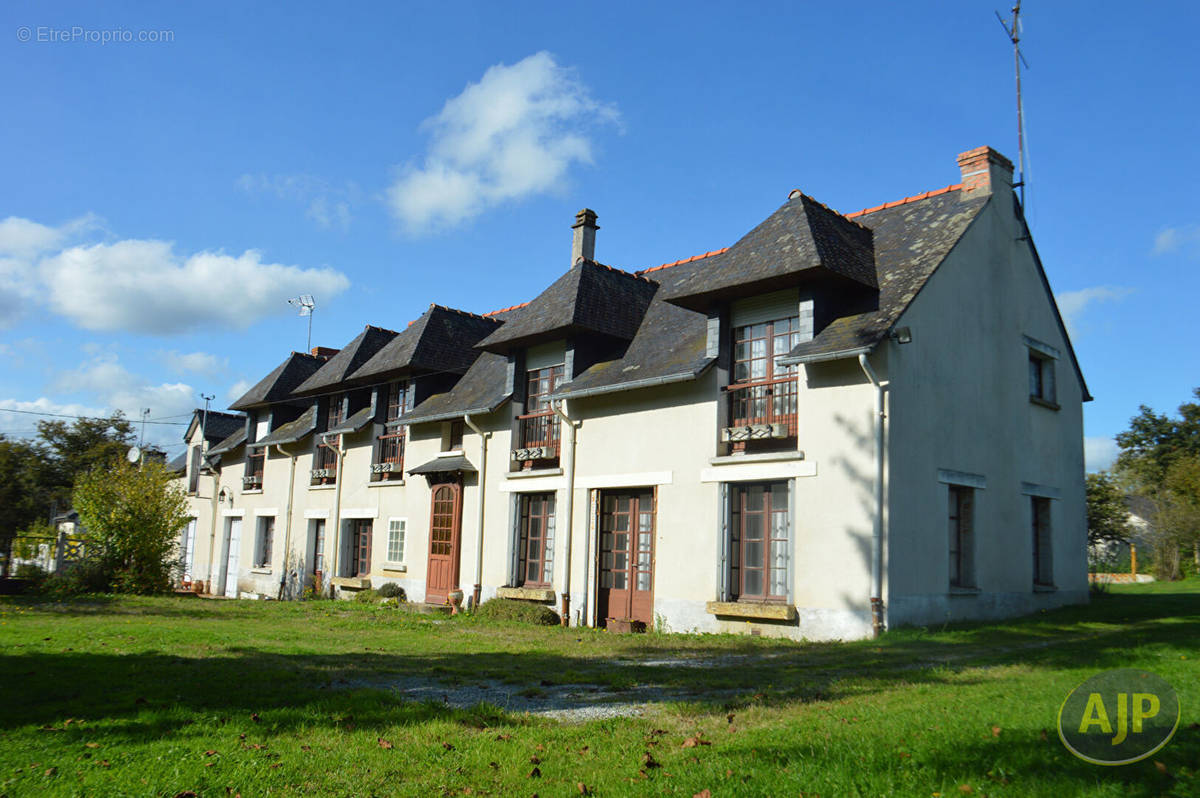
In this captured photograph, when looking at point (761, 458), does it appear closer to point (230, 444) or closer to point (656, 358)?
point (656, 358)

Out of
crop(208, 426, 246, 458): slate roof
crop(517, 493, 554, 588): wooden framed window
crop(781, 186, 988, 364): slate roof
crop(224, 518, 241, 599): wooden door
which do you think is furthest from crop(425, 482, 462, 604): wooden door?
crop(208, 426, 246, 458): slate roof

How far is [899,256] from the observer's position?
14891 millimetres

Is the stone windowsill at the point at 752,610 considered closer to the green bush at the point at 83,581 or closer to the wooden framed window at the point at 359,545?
the wooden framed window at the point at 359,545

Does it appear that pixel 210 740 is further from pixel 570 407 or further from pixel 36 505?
pixel 36 505

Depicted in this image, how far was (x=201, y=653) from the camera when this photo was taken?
34.9 feet

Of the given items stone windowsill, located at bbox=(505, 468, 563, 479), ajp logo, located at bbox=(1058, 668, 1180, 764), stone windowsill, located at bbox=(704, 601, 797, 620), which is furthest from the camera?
stone windowsill, located at bbox=(505, 468, 563, 479)

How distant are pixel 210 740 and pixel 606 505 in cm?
1151

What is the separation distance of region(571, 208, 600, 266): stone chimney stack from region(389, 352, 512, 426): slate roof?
10.2 feet

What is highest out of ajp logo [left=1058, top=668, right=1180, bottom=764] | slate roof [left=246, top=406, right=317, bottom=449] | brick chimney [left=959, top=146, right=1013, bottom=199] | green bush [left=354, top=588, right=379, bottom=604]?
brick chimney [left=959, top=146, right=1013, bottom=199]

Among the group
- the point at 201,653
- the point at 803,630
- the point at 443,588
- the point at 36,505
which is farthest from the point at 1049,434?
the point at 36,505

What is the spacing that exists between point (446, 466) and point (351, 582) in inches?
200

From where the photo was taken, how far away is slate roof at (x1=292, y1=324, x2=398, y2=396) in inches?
1012

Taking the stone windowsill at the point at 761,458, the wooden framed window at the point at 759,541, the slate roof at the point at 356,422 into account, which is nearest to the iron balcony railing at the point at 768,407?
the stone windowsill at the point at 761,458

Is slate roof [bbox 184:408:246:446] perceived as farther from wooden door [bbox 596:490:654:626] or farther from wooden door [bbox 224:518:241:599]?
wooden door [bbox 596:490:654:626]
